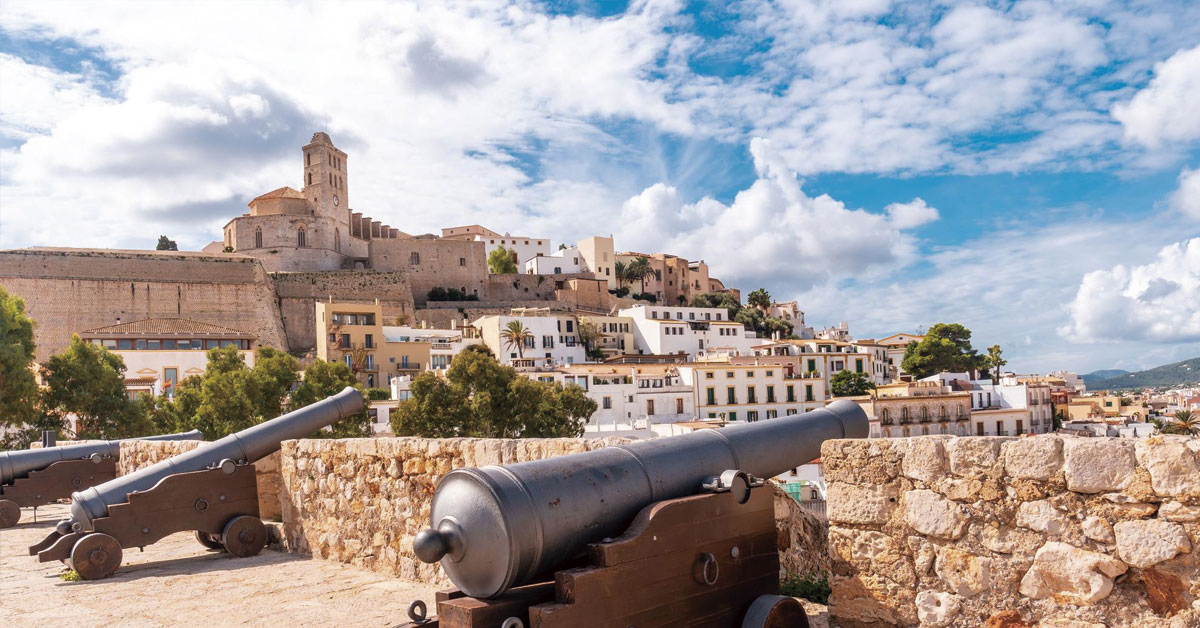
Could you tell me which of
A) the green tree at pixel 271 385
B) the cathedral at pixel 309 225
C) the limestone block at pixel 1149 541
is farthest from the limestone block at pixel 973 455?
the cathedral at pixel 309 225

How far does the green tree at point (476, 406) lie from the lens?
2738 cm

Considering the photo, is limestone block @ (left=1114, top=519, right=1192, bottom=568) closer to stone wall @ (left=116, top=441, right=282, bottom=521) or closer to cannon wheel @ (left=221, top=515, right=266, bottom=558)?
cannon wheel @ (left=221, top=515, right=266, bottom=558)

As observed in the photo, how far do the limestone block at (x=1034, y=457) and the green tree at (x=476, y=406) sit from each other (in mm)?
24834

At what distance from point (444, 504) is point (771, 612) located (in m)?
1.36

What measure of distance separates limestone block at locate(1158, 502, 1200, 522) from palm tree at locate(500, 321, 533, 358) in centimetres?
5305

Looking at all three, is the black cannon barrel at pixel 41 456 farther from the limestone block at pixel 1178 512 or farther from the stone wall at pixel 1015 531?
the limestone block at pixel 1178 512

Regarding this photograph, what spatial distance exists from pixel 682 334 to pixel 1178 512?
62.1m

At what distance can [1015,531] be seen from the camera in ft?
10.6

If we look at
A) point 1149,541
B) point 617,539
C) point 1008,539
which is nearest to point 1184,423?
point 1008,539

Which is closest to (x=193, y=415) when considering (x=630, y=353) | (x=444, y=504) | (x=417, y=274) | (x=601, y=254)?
(x=444, y=504)

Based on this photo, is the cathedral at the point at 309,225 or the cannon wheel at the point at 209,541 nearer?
the cannon wheel at the point at 209,541

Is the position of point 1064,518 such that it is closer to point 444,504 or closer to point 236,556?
point 444,504

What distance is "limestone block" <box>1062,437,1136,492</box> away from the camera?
2.96m

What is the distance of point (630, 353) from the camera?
63.7 meters
